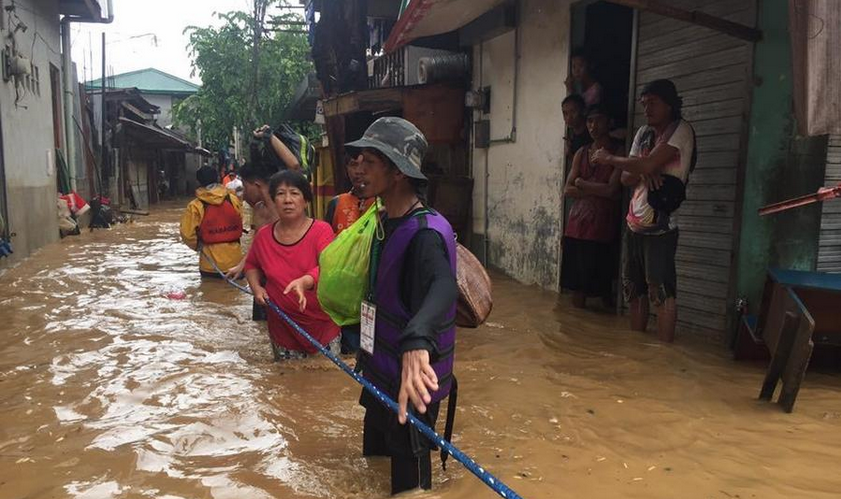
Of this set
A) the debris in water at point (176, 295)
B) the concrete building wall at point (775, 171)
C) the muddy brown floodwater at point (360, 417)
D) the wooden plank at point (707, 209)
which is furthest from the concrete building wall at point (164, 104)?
the concrete building wall at point (775, 171)

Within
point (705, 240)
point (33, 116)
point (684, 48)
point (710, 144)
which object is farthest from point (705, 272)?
point (33, 116)

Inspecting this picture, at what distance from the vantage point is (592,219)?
6016mm

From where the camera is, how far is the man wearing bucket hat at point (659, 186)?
4.53m

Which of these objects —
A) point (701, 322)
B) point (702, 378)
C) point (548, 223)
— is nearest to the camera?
point (702, 378)

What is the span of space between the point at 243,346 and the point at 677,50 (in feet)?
14.6

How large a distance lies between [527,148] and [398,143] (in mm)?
5598

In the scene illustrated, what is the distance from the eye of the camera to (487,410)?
388cm

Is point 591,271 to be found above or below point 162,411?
above

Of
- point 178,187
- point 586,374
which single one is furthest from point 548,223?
point 178,187

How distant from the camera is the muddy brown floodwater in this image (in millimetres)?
2939

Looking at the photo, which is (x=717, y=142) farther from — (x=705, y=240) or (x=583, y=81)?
(x=583, y=81)

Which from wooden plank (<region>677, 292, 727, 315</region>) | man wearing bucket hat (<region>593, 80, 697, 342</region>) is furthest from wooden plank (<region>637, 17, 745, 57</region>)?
wooden plank (<region>677, 292, 727, 315</region>)

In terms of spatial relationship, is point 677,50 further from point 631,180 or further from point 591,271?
point 591,271

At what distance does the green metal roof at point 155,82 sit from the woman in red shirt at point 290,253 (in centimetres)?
3696
